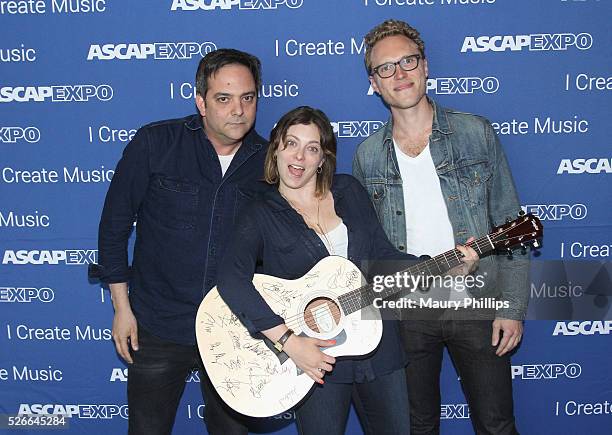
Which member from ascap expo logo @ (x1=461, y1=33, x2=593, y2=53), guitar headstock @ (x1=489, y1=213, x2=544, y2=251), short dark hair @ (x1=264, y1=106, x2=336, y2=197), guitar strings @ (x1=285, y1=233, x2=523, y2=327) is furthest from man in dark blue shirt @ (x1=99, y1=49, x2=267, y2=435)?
ascap expo logo @ (x1=461, y1=33, x2=593, y2=53)

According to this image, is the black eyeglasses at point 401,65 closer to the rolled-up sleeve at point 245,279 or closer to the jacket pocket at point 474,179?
the jacket pocket at point 474,179

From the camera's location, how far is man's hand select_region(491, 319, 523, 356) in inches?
102

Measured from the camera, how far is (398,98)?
2533mm

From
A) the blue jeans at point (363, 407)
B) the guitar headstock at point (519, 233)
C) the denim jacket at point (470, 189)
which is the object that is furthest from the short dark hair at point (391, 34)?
the blue jeans at point (363, 407)

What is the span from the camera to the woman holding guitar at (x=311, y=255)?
2299mm

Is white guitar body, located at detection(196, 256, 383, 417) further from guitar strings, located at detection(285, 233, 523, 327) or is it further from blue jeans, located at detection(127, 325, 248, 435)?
blue jeans, located at detection(127, 325, 248, 435)

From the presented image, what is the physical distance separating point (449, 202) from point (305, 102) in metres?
0.91

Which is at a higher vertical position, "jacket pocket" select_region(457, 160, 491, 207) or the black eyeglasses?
the black eyeglasses

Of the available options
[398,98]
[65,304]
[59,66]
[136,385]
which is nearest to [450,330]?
[398,98]

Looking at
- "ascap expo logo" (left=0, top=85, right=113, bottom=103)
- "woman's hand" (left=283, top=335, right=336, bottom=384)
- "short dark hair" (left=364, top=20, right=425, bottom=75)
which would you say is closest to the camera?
"woman's hand" (left=283, top=335, right=336, bottom=384)

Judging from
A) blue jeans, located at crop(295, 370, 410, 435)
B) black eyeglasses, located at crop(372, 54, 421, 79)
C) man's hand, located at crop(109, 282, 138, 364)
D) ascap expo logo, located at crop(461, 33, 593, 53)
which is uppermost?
ascap expo logo, located at crop(461, 33, 593, 53)

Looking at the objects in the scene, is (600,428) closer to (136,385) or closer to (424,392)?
(424,392)

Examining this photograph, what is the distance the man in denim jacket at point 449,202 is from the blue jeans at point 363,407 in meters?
0.32

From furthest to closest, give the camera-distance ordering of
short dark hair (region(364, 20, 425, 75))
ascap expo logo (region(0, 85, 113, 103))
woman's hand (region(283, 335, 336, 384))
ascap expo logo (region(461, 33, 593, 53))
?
ascap expo logo (region(0, 85, 113, 103)) → ascap expo logo (region(461, 33, 593, 53)) → short dark hair (region(364, 20, 425, 75)) → woman's hand (region(283, 335, 336, 384))
